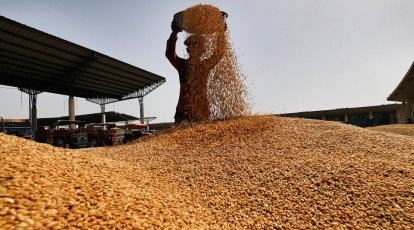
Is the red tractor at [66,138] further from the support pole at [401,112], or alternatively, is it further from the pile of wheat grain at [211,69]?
the support pole at [401,112]

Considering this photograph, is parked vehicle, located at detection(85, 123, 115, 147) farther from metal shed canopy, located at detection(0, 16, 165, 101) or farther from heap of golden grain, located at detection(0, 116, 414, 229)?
metal shed canopy, located at detection(0, 16, 165, 101)

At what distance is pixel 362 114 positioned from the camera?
3847cm

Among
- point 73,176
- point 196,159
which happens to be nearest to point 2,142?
point 73,176

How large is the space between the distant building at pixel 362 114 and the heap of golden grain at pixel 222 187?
1228 inches

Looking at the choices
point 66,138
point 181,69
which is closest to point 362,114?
point 181,69

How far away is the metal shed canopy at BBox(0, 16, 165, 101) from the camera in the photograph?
22516 mm

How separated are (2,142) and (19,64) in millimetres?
25127

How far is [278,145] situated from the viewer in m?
7.67

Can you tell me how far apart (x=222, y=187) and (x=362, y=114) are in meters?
38.3

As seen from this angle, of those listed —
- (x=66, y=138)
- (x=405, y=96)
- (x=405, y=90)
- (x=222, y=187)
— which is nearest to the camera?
(x=222, y=187)

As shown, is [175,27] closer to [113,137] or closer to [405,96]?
[113,137]

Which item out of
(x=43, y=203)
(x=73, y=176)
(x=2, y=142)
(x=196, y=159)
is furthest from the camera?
(x=196, y=159)

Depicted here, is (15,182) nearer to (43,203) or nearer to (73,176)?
(43,203)

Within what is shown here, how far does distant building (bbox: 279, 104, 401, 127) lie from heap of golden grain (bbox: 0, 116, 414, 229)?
1228 inches
